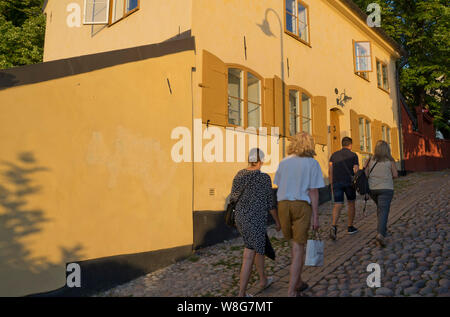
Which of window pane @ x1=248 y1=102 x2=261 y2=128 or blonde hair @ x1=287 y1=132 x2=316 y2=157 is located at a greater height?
window pane @ x1=248 y1=102 x2=261 y2=128

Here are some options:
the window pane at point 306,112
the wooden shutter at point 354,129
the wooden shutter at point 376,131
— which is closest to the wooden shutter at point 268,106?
the window pane at point 306,112

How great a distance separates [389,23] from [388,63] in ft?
11.2

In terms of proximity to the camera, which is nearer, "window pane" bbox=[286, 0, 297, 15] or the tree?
"window pane" bbox=[286, 0, 297, 15]

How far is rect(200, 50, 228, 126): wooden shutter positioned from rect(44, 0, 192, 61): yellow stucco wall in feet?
2.59

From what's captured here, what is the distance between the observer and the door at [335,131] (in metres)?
9.80

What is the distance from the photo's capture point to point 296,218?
3039mm

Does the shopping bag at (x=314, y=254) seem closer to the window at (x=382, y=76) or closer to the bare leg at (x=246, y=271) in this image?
the bare leg at (x=246, y=271)

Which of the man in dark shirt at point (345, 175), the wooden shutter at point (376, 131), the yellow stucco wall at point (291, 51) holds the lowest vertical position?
the man in dark shirt at point (345, 175)

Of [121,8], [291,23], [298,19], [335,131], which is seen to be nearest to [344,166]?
[291,23]

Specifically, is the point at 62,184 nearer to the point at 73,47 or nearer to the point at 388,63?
the point at 73,47

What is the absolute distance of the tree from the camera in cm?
1398

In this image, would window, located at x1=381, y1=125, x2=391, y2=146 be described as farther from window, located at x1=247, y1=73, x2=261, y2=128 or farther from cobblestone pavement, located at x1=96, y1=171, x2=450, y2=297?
window, located at x1=247, y1=73, x2=261, y2=128

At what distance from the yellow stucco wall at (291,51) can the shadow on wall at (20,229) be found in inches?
95.6

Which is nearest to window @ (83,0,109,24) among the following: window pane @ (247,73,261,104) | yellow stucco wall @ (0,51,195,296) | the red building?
yellow stucco wall @ (0,51,195,296)
